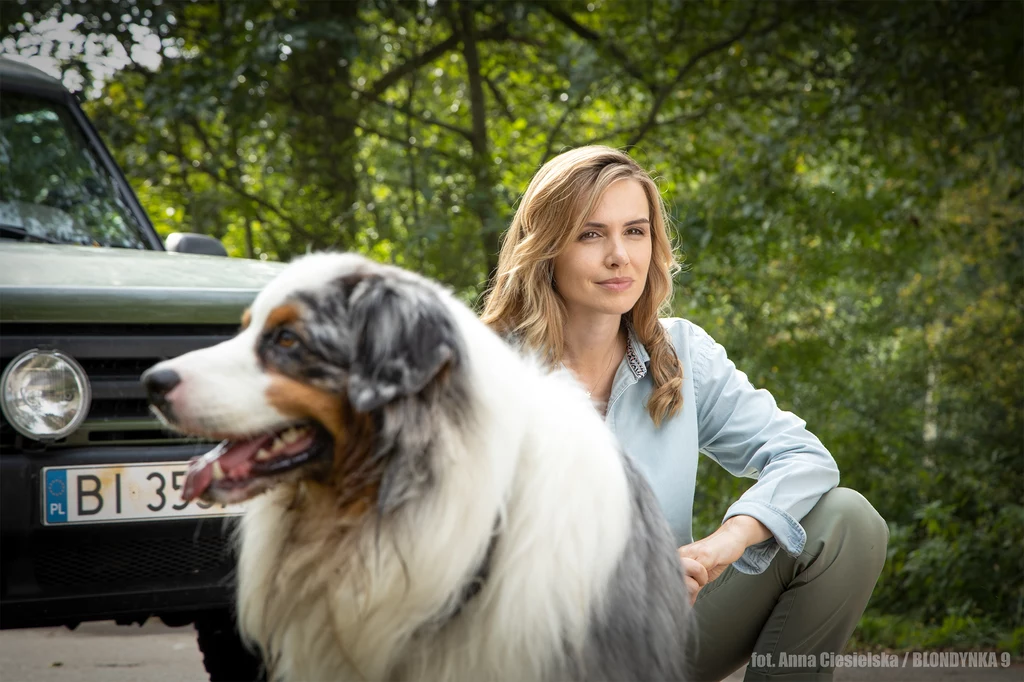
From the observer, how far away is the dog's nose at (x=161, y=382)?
1948 millimetres

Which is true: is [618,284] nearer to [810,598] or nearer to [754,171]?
[810,598]

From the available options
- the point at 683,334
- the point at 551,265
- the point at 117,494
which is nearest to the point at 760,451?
the point at 683,334

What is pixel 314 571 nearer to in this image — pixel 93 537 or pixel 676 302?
pixel 93 537

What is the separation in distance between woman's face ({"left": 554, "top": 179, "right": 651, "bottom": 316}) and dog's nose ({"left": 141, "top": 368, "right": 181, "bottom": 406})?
4.06 ft

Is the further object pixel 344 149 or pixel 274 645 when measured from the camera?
pixel 344 149

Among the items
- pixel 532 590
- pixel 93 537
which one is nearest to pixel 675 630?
pixel 532 590

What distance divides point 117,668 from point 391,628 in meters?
3.01

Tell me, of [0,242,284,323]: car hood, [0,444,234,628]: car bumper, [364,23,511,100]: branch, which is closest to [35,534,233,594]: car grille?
[0,444,234,628]: car bumper

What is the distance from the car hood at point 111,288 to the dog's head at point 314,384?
130 cm

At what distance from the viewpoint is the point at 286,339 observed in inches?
77.4

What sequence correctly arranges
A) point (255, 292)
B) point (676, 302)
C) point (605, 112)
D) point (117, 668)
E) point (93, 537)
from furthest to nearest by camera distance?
point (605, 112) → point (676, 302) → point (117, 668) → point (255, 292) → point (93, 537)

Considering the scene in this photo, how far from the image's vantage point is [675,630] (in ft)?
7.23

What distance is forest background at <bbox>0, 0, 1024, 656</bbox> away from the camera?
5.87m

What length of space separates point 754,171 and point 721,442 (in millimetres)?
4076
